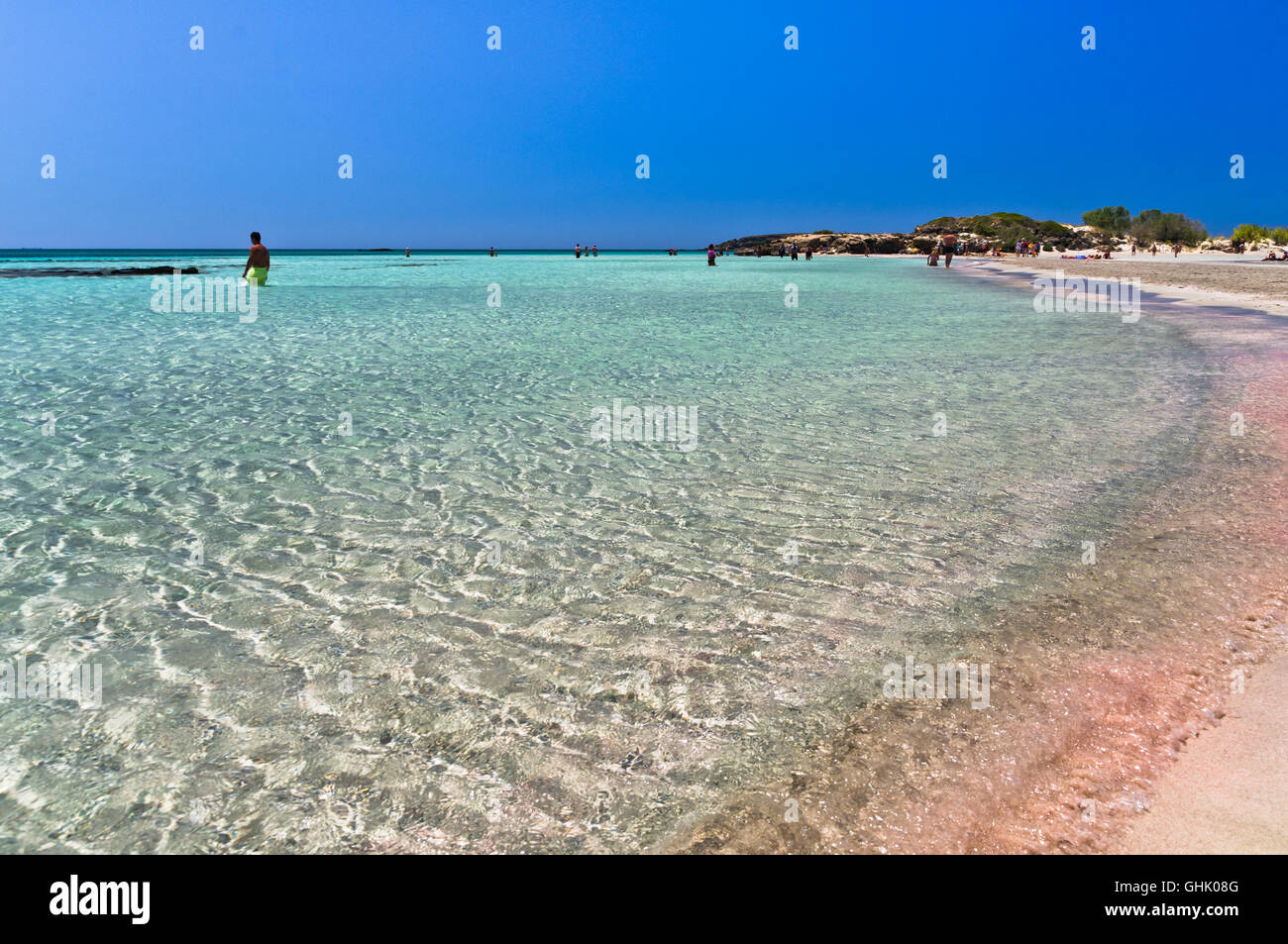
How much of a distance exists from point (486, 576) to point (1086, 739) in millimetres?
3908

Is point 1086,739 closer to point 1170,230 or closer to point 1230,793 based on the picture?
point 1230,793

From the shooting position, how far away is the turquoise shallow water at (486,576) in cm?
316

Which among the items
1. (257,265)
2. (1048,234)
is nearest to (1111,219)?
(1048,234)

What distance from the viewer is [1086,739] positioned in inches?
133

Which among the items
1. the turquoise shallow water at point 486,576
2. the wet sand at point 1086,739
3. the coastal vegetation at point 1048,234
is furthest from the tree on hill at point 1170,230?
the wet sand at point 1086,739

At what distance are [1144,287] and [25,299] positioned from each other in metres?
52.9

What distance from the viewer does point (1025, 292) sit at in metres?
35.5

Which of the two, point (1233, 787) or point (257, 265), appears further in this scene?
point (257, 265)

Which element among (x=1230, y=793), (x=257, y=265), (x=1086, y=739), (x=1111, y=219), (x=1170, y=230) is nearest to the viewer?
(x=1230, y=793)

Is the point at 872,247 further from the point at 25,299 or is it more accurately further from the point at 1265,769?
the point at 1265,769

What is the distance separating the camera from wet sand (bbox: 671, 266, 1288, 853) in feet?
9.27

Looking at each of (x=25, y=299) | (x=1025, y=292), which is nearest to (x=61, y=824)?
(x=25, y=299)

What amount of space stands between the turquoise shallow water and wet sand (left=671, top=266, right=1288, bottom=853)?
0.26 meters

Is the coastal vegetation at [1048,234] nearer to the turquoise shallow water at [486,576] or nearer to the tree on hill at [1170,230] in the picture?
the tree on hill at [1170,230]
